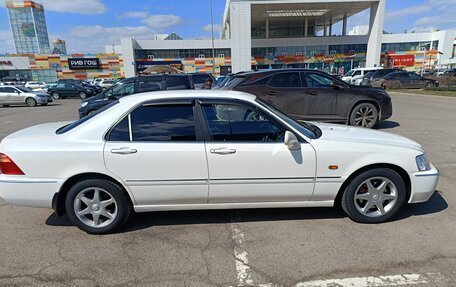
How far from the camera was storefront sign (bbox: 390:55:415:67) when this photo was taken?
60094 mm

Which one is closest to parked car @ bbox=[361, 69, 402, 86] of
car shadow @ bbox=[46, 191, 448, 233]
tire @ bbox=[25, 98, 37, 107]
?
car shadow @ bbox=[46, 191, 448, 233]

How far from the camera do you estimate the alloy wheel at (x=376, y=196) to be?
324cm

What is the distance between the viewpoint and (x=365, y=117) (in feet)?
25.9

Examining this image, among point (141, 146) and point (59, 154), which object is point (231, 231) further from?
point (59, 154)

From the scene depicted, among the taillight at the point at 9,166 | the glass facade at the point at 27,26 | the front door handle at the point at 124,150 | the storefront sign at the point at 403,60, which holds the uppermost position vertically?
the glass facade at the point at 27,26

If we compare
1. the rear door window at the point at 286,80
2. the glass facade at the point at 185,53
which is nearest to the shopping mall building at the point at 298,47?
the glass facade at the point at 185,53

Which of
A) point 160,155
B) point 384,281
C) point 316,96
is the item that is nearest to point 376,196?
point 384,281

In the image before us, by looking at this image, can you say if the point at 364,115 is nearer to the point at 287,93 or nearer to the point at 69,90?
the point at 287,93

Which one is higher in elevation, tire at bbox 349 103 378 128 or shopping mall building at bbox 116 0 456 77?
shopping mall building at bbox 116 0 456 77

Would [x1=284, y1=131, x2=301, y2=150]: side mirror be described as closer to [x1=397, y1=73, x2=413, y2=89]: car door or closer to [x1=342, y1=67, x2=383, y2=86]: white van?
[x1=342, y1=67, x2=383, y2=86]: white van

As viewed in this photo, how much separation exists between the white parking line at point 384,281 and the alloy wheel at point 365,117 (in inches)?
234

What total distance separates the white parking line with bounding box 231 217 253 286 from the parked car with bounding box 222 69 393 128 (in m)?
5.08

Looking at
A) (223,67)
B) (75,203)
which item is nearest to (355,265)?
(75,203)

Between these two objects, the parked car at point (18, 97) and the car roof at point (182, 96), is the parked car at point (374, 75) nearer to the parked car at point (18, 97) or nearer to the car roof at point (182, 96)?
the car roof at point (182, 96)
